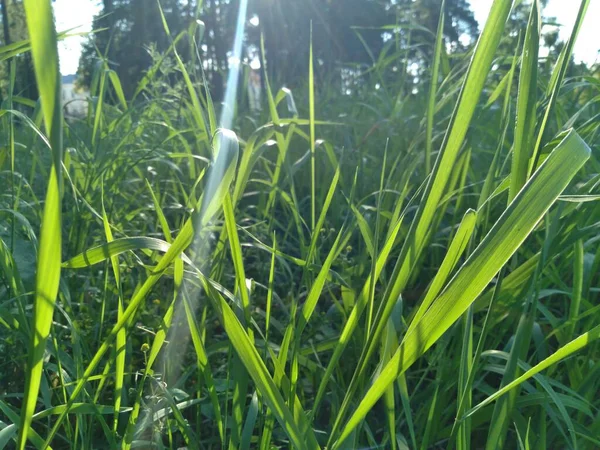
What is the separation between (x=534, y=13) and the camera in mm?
548

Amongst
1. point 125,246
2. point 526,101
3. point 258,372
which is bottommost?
point 258,372

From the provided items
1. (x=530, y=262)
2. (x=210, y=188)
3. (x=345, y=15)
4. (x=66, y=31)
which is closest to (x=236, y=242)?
(x=210, y=188)

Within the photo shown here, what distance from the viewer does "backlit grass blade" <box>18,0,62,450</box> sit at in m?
0.34

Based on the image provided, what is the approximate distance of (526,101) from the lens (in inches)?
21.4

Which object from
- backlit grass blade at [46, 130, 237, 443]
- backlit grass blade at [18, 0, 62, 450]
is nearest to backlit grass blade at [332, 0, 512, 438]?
backlit grass blade at [46, 130, 237, 443]

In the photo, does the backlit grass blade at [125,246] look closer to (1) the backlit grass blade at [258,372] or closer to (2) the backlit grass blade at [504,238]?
(1) the backlit grass blade at [258,372]

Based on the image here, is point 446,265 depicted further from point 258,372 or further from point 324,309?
point 324,309

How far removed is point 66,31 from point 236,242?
0.73 metres

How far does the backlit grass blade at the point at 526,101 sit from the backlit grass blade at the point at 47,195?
14.7 inches

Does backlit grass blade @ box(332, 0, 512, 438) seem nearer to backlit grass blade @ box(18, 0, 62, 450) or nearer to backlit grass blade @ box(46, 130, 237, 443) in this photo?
backlit grass blade @ box(46, 130, 237, 443)

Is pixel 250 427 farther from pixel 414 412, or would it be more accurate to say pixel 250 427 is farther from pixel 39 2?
pixel 39 2

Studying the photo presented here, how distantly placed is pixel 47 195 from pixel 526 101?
40cm

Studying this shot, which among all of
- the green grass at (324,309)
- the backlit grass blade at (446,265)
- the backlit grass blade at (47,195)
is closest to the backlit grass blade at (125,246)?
the green grass at (324,309)

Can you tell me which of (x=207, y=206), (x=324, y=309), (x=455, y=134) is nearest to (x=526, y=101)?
(x=455, y=134)
